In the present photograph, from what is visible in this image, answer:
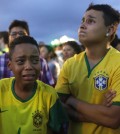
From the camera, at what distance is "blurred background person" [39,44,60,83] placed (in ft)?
29.9

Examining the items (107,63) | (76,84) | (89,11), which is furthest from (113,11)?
(76,84)

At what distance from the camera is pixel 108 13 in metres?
3.79

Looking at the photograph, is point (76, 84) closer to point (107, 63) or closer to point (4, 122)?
point (107, 63)

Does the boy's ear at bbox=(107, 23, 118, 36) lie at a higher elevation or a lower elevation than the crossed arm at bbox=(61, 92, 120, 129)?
higher

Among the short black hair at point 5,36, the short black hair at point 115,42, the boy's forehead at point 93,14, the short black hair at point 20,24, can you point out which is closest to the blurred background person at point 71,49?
the short black hair at point 115,42

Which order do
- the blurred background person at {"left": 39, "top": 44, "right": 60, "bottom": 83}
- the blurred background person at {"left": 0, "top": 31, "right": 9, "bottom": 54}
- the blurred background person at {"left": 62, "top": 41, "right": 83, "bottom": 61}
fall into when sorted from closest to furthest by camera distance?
the blurred background person at {"left": 0, "top": 31, "right": 9, "bottom": 54}, the blurred background person at {"left": 62, "top": 41, "right": 83, "bottom": 61}, the blurred background person at {"left": 39, "top": 44, "right": 60, "bottom": 83}

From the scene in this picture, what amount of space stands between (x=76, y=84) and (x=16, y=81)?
58cm

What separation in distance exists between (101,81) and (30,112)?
0.72m

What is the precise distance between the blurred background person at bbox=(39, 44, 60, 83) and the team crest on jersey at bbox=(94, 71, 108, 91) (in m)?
5.31

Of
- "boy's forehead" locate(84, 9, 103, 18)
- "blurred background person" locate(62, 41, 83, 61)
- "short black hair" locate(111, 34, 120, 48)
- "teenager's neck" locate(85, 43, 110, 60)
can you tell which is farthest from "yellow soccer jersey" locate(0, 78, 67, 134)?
"blurred background person" locate(62, 41, 83, 61)

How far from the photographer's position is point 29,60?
3205 mm

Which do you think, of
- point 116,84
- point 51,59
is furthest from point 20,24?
point 51,59

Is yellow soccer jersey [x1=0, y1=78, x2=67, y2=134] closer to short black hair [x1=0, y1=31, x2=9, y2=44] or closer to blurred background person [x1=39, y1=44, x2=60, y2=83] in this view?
short black hair [x1=0, y1=31, x2=9, y2=44]

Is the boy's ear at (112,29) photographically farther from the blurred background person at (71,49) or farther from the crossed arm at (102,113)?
the blurred background person at (71,49)
